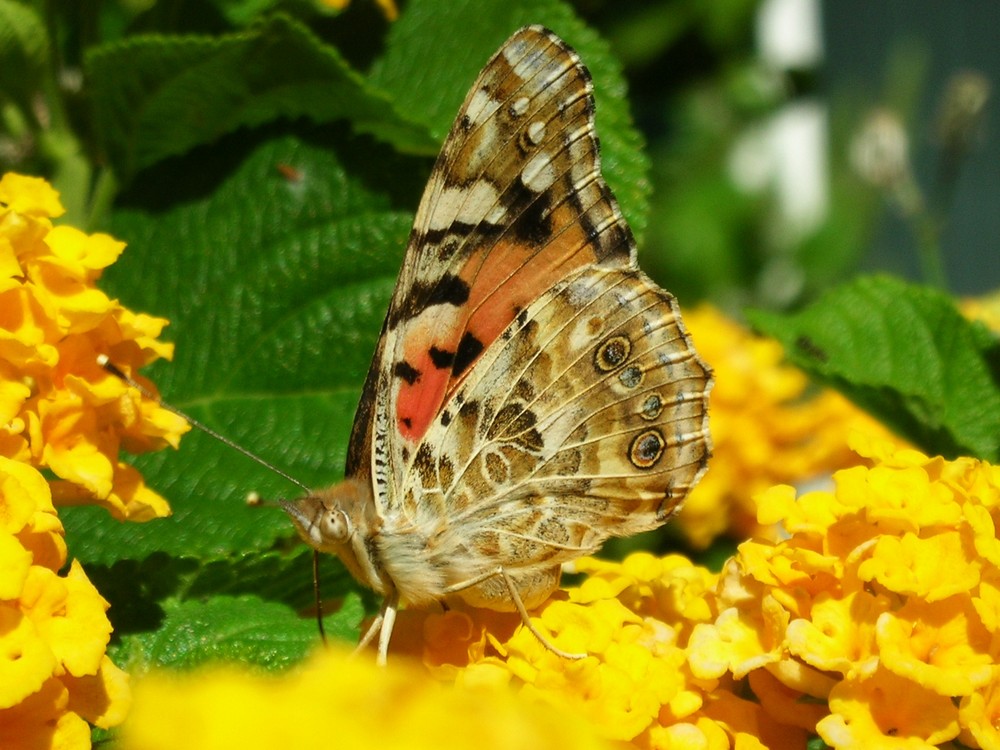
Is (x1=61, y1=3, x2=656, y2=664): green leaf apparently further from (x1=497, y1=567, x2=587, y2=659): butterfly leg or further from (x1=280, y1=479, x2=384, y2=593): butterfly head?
(x1=497, y1=567, x2=587, y2=659): butterfly leg

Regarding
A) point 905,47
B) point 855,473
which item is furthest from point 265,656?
point 905,47

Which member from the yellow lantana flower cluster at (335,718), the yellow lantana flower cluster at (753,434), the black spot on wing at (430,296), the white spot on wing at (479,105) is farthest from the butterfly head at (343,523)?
the yellow lantana flower cluster at (753,434)

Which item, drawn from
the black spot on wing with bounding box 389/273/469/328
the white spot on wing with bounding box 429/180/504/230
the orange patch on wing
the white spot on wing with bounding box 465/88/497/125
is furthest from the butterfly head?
the white spot on wing with bounding box 465/88/497/125

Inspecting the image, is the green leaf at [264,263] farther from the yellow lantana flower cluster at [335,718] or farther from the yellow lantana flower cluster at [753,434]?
the yellow lantana flower cluster at [753,434]

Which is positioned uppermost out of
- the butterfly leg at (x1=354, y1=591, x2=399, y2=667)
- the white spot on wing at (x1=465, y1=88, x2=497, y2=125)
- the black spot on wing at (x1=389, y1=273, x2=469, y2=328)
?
the white spot on wing at (x1=465, y1=88, x2=497, y2=125)

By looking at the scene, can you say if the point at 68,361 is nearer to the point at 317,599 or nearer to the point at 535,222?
the point at 317,599

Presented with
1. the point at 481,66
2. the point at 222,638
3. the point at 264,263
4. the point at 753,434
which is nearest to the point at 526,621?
the point at 222,638

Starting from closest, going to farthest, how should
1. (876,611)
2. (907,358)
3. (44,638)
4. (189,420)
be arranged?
(44,638) → (876,611) → (189,420) → (907,358)
